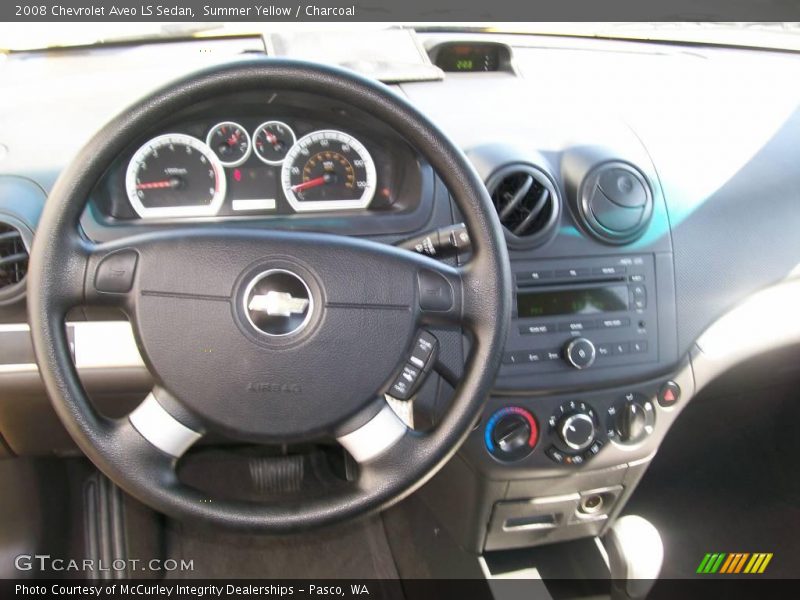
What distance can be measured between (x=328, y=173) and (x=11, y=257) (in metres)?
0.56

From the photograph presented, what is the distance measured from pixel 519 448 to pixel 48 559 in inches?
50.6

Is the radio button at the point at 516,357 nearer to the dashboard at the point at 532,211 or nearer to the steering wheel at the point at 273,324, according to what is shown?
the dashboard at the point at 532,211

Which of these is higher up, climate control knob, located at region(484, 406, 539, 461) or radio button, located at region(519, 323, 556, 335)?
radio button, located at region(519, 323, 556, 335)

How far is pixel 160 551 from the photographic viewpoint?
6.91 ft

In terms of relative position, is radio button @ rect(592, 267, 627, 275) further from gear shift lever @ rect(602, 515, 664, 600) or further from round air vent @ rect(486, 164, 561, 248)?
gear shift lever @ rect(602, 515, 664, 600)

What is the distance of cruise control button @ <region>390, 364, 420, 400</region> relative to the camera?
A: 3.59 ft

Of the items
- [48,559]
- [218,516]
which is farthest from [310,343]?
[48,559]

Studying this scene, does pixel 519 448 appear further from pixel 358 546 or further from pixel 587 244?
pixel 358 546

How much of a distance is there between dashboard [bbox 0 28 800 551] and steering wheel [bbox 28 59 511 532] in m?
0.19

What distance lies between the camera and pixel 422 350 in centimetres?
111

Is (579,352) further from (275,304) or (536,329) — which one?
(275,304)

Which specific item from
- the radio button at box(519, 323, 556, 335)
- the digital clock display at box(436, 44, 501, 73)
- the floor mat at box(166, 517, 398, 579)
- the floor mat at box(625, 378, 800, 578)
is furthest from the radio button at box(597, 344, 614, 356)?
the floor mat at box(166, 517, 398, 579)
